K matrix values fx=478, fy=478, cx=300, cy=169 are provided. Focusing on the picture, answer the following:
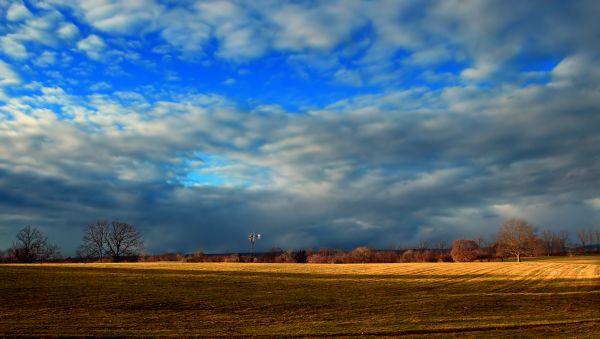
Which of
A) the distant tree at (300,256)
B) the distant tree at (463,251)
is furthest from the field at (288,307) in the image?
the distant tree at (463,251)

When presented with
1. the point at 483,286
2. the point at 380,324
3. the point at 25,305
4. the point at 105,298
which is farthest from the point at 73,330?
the point at 483,286

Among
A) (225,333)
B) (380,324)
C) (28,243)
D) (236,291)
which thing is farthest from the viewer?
(28,243)

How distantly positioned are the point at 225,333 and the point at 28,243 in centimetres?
15105

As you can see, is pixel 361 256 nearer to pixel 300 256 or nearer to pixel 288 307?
pixel 300 256

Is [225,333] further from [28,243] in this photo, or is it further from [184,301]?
[28,243]

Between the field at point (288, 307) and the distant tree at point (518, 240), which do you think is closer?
the field at point (288, 307)

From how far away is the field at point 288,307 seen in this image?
2655cm

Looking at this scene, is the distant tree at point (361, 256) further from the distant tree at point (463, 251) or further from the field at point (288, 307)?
the field at point (288, 307)

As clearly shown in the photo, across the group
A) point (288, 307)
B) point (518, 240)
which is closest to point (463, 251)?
point (518, 240)

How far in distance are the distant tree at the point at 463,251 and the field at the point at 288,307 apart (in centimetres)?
9412

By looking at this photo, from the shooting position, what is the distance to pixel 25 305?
34312mm

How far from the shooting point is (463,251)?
5979 inches

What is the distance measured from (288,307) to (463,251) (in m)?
128

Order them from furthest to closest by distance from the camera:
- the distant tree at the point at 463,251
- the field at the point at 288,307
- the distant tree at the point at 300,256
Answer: the distant tree at the point at 463,251
the distant tree at the point at 300,256
the field at the point at 288,307
